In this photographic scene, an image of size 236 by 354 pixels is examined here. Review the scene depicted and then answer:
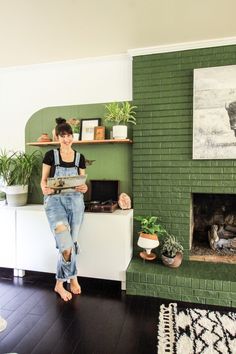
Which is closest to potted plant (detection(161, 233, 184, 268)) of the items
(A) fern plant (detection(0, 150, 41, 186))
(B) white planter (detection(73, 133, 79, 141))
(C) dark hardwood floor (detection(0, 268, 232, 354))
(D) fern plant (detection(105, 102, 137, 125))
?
(C) dark hardwood floor (detection(0, 268, 232, 354))

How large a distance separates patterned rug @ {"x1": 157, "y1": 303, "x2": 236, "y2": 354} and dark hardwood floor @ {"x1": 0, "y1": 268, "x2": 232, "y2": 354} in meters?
0.08

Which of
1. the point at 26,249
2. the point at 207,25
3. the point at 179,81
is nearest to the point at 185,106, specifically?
the point at 179,81

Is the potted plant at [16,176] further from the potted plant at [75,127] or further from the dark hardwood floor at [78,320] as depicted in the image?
the dark hardwood floor at [78,320]

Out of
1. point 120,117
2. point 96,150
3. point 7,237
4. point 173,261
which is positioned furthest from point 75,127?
point 173,261

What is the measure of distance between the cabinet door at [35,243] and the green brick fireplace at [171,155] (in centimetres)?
90

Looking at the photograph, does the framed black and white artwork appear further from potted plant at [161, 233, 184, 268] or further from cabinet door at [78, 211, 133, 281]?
cabinet door at [78, 211, 133, 281]

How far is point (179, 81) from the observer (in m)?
2.65

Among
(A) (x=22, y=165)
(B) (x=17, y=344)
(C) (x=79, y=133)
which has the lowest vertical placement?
(B) (x=17, y=344)

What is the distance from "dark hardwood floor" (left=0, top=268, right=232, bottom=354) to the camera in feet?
5.60

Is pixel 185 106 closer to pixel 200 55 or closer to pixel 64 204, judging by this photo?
pixel 200 55

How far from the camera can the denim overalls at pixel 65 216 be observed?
2283 mm

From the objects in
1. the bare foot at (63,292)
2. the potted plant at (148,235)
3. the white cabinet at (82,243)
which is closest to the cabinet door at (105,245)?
the white cabinet at (82,243)

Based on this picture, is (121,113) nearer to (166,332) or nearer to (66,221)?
(66,221)

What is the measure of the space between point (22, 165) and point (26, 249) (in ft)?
3.17
